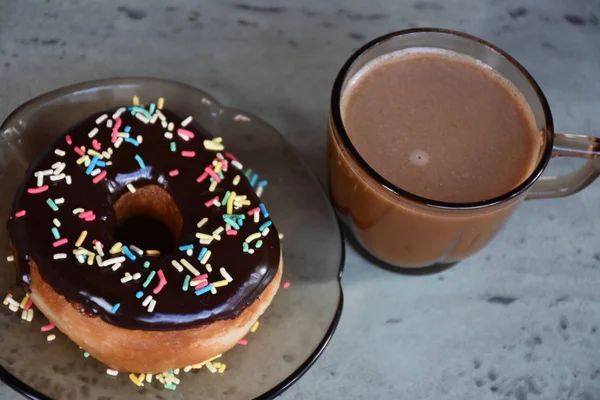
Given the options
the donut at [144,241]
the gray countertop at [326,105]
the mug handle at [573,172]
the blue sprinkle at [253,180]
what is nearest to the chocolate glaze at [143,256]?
the donut at [144,241]

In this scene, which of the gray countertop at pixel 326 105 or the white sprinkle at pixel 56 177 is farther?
the gray countertop at pixel 326 105

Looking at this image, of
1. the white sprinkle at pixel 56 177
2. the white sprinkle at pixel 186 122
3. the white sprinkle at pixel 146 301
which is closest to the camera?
the white sprinkle at pixel 146 301

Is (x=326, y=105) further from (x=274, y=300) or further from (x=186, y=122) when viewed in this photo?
(x=274, y=300)

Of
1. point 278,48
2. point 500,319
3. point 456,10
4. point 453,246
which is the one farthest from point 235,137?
point 456,10

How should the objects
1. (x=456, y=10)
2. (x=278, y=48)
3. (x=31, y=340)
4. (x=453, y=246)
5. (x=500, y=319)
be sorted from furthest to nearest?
1. (x=456, y=10)
2. (x=278, y=48)
3. (x=500, y=319)
4. (x=453, y=246)
5. (x=31, y=340)

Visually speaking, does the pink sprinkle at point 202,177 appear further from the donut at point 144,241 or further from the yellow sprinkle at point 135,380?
the yellow sprinkle at point 135,380

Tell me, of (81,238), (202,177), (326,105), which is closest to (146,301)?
(81,238)

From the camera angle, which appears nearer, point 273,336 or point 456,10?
point 273,336

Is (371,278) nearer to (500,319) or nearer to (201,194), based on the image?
(500,319)
